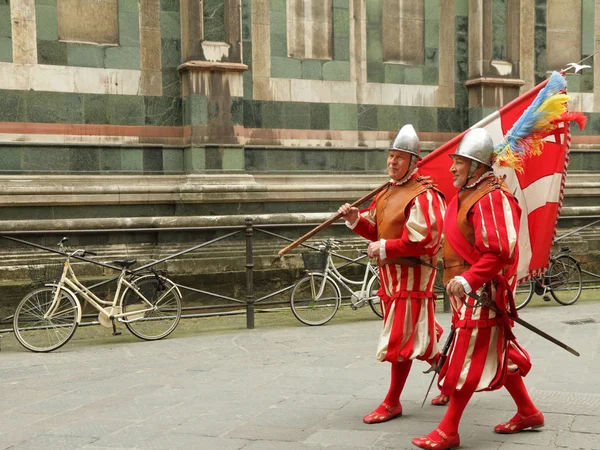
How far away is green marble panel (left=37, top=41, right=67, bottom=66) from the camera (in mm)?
10875

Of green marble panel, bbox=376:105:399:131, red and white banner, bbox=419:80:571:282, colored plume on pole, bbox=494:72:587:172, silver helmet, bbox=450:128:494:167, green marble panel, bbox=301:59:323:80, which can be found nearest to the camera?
silver helmet, bbox=450:128:494:167

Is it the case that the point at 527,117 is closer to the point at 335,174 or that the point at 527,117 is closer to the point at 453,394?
the point at 453,394

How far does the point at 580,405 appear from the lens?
5727mm

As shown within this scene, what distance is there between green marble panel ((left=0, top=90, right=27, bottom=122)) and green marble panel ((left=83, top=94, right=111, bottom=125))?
2.42ft

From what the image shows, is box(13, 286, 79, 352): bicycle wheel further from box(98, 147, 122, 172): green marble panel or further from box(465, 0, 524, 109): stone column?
box(465, 0, 524, 109): stone column

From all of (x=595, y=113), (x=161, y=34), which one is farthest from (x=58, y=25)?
(x=595, y=113)

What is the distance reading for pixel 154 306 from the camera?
9.02 metres

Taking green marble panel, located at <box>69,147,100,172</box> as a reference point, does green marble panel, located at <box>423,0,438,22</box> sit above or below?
above

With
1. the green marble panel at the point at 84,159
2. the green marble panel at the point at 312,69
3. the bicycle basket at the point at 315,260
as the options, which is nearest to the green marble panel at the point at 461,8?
the green marble panel at the point at 312,69

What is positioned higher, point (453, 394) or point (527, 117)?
point (527, 117)

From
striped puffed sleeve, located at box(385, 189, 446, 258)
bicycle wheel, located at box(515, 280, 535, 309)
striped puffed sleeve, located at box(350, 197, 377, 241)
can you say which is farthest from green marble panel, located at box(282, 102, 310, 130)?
striped puffed sleeve, located at box(385, 189, 446, 258)

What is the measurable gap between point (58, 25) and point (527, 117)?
748cm

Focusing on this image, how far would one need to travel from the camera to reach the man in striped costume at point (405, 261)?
538 cm

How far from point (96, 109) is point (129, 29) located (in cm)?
115
